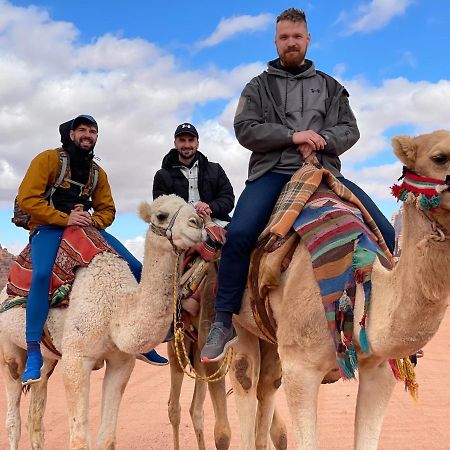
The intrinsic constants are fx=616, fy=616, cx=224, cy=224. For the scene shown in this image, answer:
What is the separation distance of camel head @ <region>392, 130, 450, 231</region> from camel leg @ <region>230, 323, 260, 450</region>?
245cm

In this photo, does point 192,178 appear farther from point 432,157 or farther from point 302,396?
point 432,157

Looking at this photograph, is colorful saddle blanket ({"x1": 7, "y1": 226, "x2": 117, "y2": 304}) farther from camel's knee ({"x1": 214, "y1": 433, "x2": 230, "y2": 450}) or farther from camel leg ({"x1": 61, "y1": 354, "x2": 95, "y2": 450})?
camel's knee ({"x1": 214, "y1": 433, "x2": 230, "y2": 450})

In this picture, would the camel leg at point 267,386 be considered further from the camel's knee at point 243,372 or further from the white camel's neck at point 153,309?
the white camel's neck at point 153,309

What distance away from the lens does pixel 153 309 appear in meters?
5.06

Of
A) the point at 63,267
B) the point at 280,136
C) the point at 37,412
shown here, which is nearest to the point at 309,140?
the point at 280,136

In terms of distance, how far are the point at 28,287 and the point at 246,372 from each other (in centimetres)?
228

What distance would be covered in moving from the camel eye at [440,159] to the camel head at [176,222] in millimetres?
2165

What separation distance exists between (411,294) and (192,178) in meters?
3.51

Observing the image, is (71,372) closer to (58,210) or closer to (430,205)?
(58,210)

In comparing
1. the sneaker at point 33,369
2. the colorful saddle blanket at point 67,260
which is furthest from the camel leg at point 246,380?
the sneaker at point 33,369

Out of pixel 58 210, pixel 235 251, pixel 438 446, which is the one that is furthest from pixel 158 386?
pixel 235 251

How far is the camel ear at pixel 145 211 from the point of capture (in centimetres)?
523

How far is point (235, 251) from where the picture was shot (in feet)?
15.0

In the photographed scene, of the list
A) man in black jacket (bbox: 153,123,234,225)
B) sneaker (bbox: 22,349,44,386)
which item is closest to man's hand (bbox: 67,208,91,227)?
man in black jacket (bbox: 153,123,234,225)
